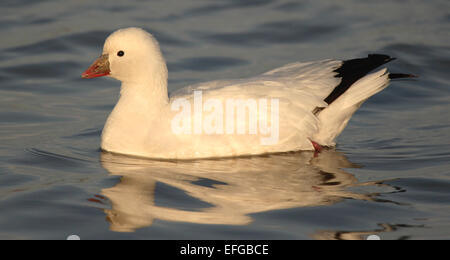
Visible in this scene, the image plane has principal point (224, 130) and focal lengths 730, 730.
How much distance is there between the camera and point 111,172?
7.05m

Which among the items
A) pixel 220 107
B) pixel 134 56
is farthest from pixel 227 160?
pixel 134 56

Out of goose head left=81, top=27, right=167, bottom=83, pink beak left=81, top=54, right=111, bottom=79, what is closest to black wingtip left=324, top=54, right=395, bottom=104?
goose head left=81, top=27, right=167, bottom=83

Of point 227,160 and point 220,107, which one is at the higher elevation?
point 220,107

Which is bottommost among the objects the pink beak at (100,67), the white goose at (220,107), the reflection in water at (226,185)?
the reflection in water at (226,185)

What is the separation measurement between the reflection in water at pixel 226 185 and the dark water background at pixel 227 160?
0.02 m

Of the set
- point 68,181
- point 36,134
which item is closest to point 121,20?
point 36,134

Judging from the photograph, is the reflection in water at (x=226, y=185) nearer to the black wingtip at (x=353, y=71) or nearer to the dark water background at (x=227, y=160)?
the dark water background at (x=227, y=160)

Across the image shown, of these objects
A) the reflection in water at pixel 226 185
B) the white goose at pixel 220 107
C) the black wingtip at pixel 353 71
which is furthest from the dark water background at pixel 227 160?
the black wingtip at pixel 353 71

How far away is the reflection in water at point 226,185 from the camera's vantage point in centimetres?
589

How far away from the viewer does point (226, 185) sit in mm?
6625

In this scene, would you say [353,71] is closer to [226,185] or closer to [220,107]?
[220,107]

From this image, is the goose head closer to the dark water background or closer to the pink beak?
the pink beak

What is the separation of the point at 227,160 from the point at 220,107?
0.55 m

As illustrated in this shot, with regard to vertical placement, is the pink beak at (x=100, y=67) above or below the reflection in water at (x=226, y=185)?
above
